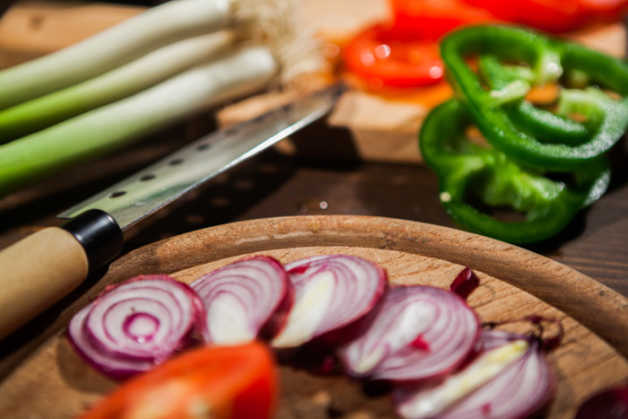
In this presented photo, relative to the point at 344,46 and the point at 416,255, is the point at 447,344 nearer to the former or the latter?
the point at 416,255

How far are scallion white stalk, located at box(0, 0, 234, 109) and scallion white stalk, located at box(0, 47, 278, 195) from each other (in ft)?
0.38

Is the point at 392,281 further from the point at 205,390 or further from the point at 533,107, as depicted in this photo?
the point at 533,107

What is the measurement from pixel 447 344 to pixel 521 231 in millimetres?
584

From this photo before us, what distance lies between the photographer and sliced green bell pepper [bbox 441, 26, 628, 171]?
4.72 feet

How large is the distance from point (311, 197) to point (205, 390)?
1030 millimetres

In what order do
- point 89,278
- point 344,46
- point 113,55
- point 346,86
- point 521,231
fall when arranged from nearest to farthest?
point 89,278, point 521,231, point 113,55, point 346,86, point 344,46

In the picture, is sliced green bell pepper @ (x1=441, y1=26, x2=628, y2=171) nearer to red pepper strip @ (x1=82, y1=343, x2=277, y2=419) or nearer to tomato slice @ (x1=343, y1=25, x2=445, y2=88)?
tomato slice @ (x1=343, y1=25, x2=445, y2=88)

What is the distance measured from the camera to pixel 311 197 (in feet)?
5.75

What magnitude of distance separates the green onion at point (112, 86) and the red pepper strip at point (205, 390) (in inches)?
40.2

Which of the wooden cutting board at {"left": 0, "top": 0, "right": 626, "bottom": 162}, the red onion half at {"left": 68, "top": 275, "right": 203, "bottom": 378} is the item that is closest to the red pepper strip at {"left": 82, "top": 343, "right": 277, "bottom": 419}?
the red onion half at {"left": 68, "top": 275, "right": 203, "bottom": 378}

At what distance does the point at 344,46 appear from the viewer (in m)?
2.39

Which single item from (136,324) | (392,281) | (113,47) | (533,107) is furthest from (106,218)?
(533,107)

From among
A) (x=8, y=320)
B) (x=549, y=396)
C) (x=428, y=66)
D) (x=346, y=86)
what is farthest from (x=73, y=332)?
(x=428, y=66)

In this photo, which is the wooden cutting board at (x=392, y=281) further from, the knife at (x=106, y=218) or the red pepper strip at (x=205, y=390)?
the red pepper strip at (x=205, y=390)
